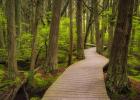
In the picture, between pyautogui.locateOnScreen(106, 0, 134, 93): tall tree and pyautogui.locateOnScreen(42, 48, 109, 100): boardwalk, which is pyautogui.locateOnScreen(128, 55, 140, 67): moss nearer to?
pyautogui.locateOnScreen(42, 48, 109, 100): boardwalk

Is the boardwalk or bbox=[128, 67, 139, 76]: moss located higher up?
the boardwalk

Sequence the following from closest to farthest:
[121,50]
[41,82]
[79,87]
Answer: [79,87] < [121,50] < [41,82]

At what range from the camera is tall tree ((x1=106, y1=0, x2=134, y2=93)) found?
11.7 metres

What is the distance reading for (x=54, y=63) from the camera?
623 inches

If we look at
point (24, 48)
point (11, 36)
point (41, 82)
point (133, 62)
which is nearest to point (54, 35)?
point (11, 36)

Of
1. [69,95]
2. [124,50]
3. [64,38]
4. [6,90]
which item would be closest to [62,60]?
[64,38]

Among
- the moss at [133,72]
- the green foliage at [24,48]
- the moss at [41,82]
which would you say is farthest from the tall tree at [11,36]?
Answer: the moss at [133,72]

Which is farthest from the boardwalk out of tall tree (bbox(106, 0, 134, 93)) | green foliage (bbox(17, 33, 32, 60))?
green foliage (bbox(17, 33, 32, 60))

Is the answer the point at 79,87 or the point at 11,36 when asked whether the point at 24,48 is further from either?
the point at 79,87

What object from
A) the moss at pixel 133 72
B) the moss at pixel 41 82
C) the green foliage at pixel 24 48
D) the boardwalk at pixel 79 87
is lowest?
the moss at pixel 133 72

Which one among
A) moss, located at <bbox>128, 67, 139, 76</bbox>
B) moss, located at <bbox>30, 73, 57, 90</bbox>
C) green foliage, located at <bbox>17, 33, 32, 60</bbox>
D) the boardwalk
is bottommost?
moss, located at <bbox>128, 67, 139, 76</bbox>

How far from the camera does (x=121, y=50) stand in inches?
471

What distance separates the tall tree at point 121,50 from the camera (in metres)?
11.7

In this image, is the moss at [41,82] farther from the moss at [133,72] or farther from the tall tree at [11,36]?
the moss at [133,72]
